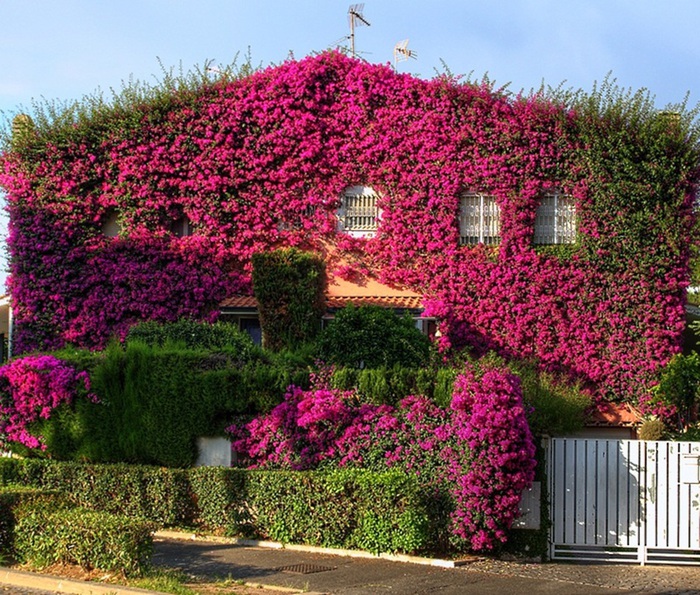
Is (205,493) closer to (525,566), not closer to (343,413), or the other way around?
(343,413)

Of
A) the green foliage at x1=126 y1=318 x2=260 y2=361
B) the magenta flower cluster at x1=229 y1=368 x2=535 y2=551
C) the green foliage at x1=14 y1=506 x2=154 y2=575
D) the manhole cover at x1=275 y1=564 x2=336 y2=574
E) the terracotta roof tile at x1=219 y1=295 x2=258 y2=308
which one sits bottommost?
the manhole cover at x1=275 y1=564 x2=336 y2=574

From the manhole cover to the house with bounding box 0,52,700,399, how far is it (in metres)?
10.8

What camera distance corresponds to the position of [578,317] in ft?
77.9

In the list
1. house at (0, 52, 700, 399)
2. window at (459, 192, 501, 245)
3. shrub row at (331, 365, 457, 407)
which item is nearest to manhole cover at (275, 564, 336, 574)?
shrub row at (331, 365, 457, 407)

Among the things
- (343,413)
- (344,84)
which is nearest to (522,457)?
(343,413)

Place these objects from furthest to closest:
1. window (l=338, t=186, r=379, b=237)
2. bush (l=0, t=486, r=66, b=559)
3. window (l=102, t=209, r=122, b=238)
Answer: window (l=102, t=209, r=122, b=238) → window (l=338, t=186, r=379, b=237) → bush (l=0, t=486, r=66, b=559)

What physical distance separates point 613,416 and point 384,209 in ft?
23.4

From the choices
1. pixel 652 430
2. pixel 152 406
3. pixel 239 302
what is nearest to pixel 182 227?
pixel 239 302

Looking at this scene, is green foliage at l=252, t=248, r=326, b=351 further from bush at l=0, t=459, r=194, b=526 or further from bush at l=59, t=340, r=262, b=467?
bush at l=0, t=459, r=194, b=526

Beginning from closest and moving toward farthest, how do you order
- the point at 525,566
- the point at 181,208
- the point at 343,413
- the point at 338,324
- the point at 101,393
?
the point at 525,566 → the point at 343,413 → the point at 101,393 → the point at 338,324 → the point at 181,208

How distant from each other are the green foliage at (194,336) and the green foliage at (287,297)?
7.34 feet

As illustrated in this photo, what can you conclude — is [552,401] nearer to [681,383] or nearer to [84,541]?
[681,383]

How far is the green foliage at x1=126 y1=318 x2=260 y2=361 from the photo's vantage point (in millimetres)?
19797

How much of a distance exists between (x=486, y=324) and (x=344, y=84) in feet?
22.0
